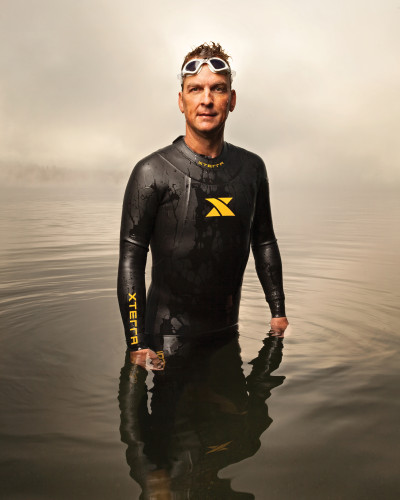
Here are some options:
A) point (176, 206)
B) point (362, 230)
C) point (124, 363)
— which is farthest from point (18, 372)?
point (362, 230)

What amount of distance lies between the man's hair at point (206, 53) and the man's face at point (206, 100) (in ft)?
0.42

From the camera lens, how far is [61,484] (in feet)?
7.06

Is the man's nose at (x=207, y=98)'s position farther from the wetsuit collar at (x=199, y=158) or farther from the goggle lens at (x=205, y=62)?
the wetsuit collar at (x=199, y=158)

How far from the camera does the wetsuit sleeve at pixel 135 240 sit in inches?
115

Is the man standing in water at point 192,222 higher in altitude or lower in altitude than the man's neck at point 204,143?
lower

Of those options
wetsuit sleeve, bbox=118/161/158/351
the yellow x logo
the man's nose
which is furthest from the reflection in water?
the man's nose

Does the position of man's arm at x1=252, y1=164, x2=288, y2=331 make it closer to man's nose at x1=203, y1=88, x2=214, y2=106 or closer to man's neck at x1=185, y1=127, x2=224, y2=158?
man's neck at x1=185, y1=127, x2=224, y2=158

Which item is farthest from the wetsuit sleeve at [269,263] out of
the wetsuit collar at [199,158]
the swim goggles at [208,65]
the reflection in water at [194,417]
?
the swim goggles at [208,65]

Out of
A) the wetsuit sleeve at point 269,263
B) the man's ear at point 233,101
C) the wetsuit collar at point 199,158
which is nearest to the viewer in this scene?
the wetsuit collar at point 199,158

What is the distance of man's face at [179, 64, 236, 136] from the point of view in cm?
299

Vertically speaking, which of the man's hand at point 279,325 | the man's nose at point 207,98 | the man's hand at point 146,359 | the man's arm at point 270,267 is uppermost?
the man's nose at point 207,98

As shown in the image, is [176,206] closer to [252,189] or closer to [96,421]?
[252,189]

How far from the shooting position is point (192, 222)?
3.02 meters

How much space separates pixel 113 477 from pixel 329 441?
3.57 feet
